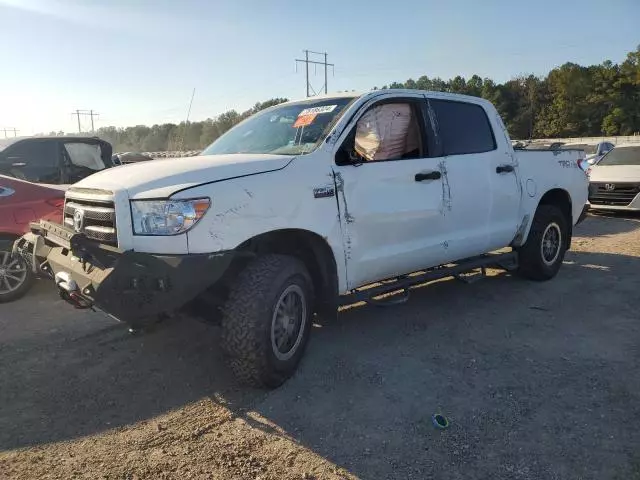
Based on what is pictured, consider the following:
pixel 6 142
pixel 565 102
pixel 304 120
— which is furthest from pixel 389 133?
pixel 565 102

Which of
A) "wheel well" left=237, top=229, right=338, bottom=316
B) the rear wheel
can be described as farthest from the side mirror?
the rear wheel

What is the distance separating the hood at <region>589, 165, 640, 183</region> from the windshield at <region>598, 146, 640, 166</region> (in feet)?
1.65

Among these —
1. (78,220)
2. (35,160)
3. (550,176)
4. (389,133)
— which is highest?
(389,133)

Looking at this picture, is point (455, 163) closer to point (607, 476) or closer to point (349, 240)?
point (349, 240)

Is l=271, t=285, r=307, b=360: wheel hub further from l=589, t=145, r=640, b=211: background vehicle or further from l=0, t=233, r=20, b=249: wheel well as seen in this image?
l=589, t=145, r=640, b=211: background vehicle

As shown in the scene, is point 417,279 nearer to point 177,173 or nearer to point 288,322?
point 288,322

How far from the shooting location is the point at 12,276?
5.55 m

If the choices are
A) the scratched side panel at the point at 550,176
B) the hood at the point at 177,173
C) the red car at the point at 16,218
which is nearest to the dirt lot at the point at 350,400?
the red car at the point at 16,218

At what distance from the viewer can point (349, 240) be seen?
12.8ft

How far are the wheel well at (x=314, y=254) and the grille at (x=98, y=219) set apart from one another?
0.88 m

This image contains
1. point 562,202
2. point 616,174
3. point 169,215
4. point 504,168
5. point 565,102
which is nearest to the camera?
point 169,215

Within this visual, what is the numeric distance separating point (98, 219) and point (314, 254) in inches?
56.5

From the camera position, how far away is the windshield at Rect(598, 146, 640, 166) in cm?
1243

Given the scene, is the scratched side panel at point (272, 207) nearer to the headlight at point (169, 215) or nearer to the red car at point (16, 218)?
the headlight at point (169, 215)
